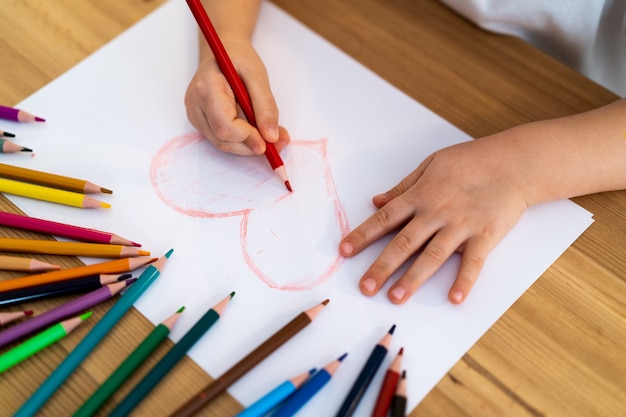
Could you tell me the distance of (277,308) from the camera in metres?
0.51

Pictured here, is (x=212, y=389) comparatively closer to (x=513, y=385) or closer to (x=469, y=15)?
(x=513, y=385)

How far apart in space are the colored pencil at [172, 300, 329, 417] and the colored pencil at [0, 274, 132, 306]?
130 millimetres

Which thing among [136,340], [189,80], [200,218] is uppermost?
[189,80]

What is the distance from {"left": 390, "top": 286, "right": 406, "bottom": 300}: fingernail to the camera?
51cm

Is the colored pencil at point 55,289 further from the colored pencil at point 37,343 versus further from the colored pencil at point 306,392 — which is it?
the colored pencil at point 306,392

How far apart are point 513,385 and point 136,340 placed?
31 cm

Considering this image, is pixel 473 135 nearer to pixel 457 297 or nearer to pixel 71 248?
pixel 457 297

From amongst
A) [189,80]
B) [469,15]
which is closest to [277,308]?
[189,80]

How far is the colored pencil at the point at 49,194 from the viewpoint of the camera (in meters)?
0.56

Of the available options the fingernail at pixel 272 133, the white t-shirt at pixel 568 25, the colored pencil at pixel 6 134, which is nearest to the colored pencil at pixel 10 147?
the colored pencil at pixel 6 134

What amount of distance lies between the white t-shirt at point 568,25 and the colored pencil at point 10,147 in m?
0.50

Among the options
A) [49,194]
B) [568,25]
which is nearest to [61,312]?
[49,194]

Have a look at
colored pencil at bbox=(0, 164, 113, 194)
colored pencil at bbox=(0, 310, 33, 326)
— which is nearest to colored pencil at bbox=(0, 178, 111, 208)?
colored pencil at bbox=(0, 164, 113, 194)

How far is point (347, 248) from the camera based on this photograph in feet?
1.79
